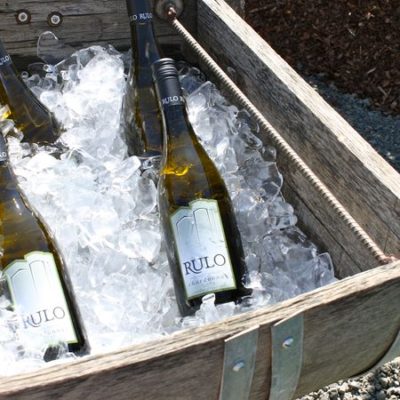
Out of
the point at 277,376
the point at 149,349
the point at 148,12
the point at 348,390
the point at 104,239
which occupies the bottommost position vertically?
the point at 348,390

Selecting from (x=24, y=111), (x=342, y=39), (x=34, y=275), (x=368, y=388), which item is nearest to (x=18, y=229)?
(x=34, y=275)

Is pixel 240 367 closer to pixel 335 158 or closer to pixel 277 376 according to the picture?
pixel 277 376

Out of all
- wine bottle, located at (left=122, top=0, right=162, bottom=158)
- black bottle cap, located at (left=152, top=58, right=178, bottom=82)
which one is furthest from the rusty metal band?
black bottle cap, located at (left=152, top=58, right=178, bottom=82)

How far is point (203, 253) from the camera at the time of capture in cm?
123

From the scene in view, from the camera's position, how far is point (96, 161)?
158 cm

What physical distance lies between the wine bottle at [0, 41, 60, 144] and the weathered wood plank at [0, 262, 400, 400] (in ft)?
2.98

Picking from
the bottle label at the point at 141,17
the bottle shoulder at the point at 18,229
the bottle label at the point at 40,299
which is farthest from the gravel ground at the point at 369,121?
the bottle label at the point at 40,299

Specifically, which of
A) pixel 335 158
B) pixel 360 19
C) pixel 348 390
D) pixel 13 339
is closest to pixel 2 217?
pixel 13 339

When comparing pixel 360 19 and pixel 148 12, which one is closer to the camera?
pixel 148 12

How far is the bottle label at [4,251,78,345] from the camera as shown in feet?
3.74

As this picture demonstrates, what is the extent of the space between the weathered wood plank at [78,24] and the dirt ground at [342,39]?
2045 mm

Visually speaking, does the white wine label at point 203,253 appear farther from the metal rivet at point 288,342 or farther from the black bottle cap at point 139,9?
the black bottle cap at point 139,9

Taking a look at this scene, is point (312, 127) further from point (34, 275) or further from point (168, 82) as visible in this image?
point (34, 275)

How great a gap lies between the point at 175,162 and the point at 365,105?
8.30ft
